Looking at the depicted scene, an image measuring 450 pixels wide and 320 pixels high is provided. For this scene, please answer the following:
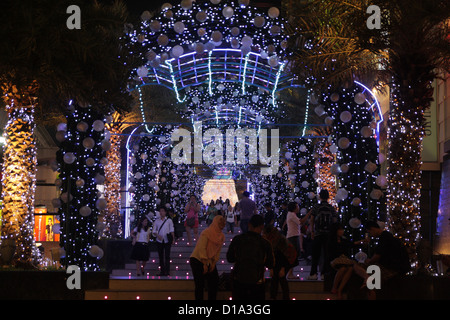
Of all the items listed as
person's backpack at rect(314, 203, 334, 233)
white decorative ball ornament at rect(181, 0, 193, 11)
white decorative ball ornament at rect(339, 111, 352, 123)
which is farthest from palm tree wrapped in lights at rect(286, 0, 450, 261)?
white decorative ball ornament at rect(181, 0, 193, 11)

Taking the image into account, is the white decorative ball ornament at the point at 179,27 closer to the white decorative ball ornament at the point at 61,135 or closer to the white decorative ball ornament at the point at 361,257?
the white decorative ball ornament at the point at 61,135

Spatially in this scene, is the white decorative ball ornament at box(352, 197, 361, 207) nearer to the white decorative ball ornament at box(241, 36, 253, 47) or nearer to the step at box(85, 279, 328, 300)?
the step at box(85, 279, 328, 300)

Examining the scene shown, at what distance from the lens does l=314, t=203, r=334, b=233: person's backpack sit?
15289 mm

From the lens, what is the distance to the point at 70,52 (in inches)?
505

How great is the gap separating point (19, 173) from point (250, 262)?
26.7ft

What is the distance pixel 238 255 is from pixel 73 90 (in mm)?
5155

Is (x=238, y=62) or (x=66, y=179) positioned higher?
(x=238, y=62)

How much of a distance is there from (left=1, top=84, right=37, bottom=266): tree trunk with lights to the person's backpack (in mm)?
6598

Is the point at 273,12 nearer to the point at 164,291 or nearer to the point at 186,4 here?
the point at 186,4

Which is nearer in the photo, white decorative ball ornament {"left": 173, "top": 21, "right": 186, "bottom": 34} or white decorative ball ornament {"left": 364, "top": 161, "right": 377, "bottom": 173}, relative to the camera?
white decorative ball ornament {"left": 364, "top": 161, "right": 377, "bottom": 173}

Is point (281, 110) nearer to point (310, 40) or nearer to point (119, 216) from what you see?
point (119, 216)

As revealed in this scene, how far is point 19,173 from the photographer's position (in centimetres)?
1602

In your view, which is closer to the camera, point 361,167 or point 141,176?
point 361,167

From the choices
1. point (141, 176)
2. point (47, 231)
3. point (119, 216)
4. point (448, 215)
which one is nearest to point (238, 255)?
point (448, 215)
